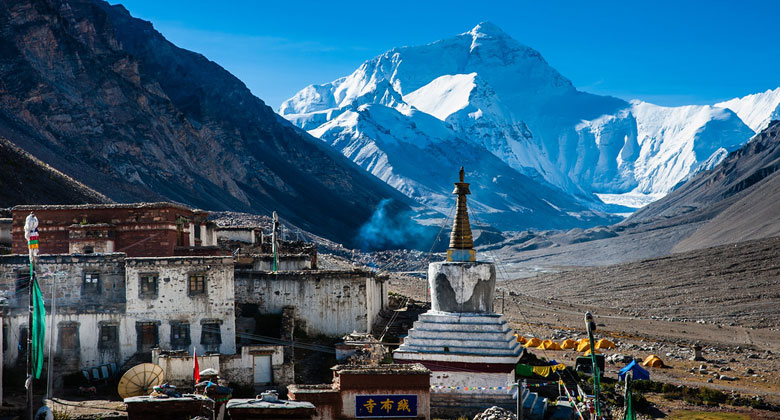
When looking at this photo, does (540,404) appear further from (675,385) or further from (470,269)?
(675,385)

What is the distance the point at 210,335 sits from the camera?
28.6 meters

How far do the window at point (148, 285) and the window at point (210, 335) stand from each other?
6.92 feet

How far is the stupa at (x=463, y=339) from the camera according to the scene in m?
23.0

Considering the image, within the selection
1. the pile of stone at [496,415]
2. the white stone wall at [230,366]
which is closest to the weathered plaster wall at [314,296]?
the white stone wall at [230,366]

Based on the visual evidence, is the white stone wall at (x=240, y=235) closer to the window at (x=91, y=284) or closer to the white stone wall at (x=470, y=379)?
the window at (x=91, y=284)

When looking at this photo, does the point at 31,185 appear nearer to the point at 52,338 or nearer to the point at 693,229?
the point at 52,338

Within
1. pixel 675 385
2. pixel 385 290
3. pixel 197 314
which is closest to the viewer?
pixel 197 314

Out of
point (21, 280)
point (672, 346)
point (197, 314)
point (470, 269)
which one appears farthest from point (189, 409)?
point (672, 346)

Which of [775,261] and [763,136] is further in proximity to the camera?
[763,136]

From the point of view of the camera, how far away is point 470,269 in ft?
77.8

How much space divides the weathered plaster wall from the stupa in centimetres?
906

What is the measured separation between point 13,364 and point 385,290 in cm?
1921

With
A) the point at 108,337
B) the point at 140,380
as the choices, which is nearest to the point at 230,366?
the point at 140,380

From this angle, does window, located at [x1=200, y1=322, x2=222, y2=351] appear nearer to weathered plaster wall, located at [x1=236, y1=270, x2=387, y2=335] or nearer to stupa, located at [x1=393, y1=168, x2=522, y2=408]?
weathered plaster wall, located at [x1=236, y1=270, x2=387, y2=335]
